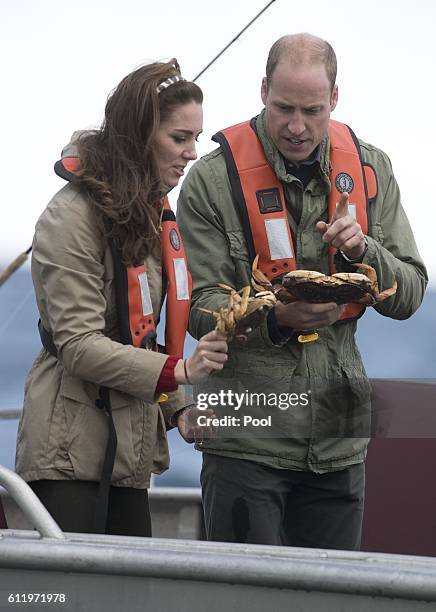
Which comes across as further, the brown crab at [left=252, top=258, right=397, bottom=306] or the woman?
the brown crab at [left=252, top=258, right=397, bottom=306]

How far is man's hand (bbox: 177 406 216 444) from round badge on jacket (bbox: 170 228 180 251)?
1.24 feet

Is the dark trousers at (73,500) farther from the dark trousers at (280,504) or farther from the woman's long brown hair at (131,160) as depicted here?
the woman's long brown hair at (131,160)

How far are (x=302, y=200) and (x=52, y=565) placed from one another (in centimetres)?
107

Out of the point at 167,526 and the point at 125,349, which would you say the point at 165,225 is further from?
the point at 167,526

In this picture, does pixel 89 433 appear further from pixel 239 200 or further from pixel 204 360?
pixel 239 200

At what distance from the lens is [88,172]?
2801mm

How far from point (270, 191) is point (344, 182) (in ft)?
0.60

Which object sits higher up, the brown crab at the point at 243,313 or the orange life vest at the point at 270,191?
the orange life vest at the point at 270,191

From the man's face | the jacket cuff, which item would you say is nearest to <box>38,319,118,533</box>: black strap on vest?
the jacket cuff

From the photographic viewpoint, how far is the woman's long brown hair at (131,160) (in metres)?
2.78

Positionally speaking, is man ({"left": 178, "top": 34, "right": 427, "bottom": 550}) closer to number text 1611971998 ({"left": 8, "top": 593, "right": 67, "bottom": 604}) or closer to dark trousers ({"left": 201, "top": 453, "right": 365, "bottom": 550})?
dark trousers ({"left": 201, "top": 453, "right": 365, "bottom": 550})

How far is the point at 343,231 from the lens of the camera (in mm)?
2883

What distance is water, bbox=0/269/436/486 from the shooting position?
657cm

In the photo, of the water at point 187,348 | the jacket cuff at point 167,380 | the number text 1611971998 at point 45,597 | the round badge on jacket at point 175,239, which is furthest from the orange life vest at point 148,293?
the water at point 187,348
